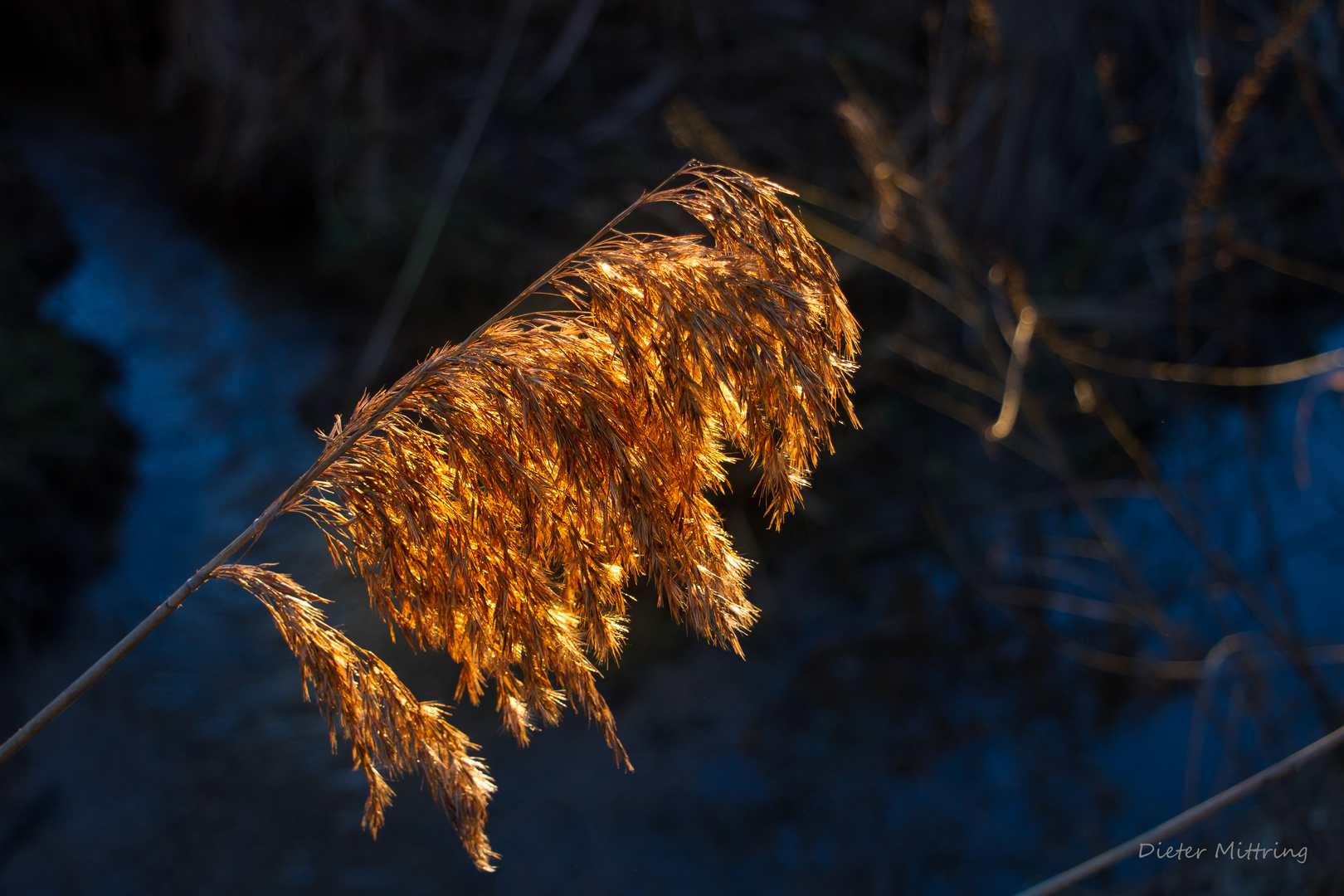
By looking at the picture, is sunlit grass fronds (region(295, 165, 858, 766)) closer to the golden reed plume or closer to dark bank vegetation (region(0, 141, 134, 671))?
the golden reed plume

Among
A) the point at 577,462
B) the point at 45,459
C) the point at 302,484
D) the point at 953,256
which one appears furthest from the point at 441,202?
the point at 577,462

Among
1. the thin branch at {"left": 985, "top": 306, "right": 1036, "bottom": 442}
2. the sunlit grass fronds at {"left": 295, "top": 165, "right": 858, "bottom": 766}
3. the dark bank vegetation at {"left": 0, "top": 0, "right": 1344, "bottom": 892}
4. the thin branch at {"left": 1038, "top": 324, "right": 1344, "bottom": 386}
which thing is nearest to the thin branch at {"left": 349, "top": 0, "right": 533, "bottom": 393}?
the dark bank vegetation at {"left": 0, "top": 0, "right": 1344, "bottom": 892}

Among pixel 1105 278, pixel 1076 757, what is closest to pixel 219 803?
pixel 1076 757

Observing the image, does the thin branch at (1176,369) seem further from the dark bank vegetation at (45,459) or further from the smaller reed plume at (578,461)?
the dark bank vegetation at (45,459)

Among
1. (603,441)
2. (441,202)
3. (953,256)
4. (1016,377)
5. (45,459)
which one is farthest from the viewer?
(441,202)

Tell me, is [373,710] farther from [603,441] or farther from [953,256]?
[953,256]

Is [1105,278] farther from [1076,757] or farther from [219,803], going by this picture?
[219,803]
